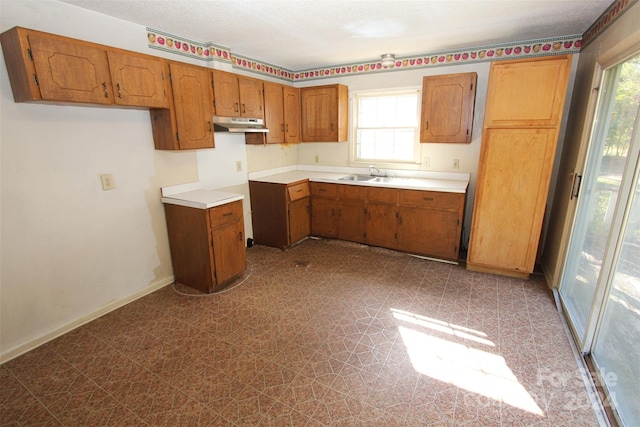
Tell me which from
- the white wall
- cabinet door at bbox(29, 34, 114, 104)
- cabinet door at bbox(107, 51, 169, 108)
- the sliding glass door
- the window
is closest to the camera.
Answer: the sliding glass door

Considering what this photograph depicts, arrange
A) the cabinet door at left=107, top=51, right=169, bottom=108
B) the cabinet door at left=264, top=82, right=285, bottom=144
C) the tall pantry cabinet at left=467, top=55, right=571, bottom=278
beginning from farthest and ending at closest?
the cabinet door at left=264, top=82, right=285, bottom=144 → the tall pantry cabinet at left=467, top=55, right=571, bottom=278 → the cabinet door at left=107, top=51, right=169, bottom=108

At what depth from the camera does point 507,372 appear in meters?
1.93

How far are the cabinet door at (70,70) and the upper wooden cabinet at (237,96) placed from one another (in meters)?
1.07

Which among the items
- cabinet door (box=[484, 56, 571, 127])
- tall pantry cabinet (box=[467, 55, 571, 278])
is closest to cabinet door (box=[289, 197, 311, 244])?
tall pantry cabinet (box=[467, 55, 571, 278])

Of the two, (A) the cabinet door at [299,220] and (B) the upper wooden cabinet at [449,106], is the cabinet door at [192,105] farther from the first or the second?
(B) the upper wooden cabinet at [449,106]

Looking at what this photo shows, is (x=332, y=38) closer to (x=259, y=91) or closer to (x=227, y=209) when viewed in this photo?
(x=259, y=91)

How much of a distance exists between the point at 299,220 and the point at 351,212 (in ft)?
2.31

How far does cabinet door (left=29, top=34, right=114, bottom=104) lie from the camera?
1.88 metres

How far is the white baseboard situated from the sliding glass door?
3.49 m

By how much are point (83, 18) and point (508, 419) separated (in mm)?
3818

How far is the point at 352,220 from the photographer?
402 centimetres

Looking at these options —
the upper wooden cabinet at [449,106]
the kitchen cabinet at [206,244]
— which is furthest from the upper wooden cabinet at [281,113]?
the upper wooden cabinet at [449,106]

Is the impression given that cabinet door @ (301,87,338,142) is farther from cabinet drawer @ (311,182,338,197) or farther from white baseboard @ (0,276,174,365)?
white baseboard @ (0,276,174,365)

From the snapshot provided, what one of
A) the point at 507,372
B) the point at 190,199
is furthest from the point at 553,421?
the point at 190,199
